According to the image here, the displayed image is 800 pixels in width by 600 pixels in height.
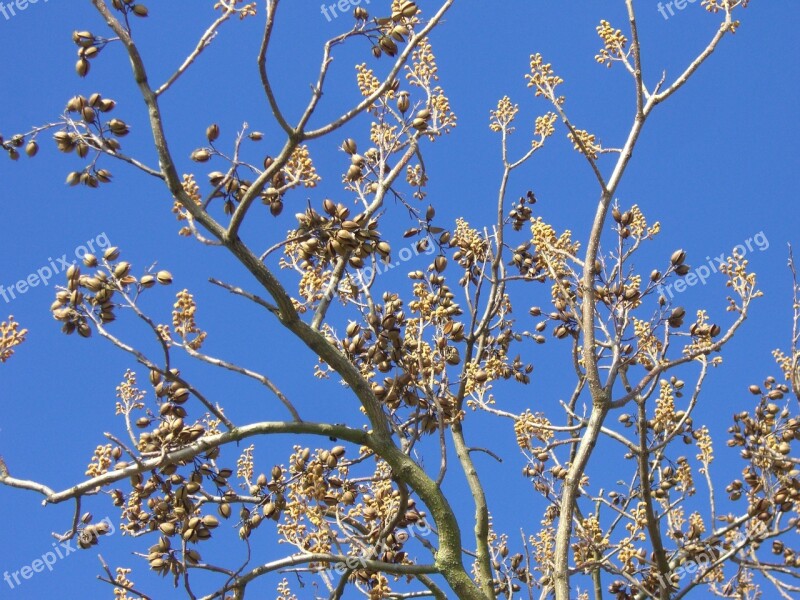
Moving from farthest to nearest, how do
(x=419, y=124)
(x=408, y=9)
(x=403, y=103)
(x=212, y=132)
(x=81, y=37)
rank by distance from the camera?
(x=403, y=103) < (x=419, y=124) < (x=212, y=132) < (x=408, y=9) < (x=81, y=37)

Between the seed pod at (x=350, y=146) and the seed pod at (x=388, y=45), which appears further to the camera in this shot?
the seed pod at (x=350, y=146)

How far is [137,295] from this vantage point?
4.19 metres

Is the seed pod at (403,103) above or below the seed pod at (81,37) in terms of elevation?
above

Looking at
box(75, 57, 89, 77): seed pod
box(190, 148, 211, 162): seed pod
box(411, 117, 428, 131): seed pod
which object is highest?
box(411, 117, 428, 131): seed pod

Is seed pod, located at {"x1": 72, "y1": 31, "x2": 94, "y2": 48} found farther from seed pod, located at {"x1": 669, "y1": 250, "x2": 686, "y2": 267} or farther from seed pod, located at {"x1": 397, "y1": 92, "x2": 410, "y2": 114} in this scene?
seed pod, located at {"x1": 669, "y1": 250, "x2": 686, "y2": 267}

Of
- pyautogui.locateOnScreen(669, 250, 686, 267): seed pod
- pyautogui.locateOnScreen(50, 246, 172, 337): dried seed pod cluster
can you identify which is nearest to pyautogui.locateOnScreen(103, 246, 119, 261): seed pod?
pyautogui.locateOnScreen(50, 246, 172, 337): dried seed pod cluster

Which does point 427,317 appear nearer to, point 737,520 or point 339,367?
point 339,367

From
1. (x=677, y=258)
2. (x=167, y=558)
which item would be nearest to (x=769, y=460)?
(x=677, y=258)

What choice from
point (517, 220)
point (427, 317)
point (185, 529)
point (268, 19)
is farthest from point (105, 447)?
point (517, 220)

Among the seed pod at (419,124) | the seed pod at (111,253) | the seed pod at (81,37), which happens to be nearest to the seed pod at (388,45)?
the seed pod at (419,124)

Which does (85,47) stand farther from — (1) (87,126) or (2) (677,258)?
(2) (677,258)

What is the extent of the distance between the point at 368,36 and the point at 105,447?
295 cm

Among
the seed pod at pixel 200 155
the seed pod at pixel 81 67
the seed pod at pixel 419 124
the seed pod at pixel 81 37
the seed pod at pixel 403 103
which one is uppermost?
the seed pod at pixel 403 103

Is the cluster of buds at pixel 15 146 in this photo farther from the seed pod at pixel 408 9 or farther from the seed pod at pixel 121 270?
the seed pod at pixel 408 9
